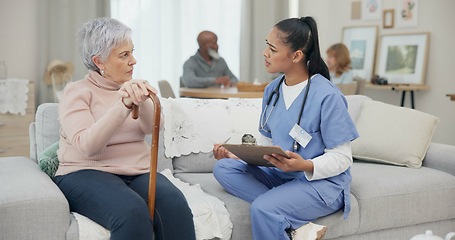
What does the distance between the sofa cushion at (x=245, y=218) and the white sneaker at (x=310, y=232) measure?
115 mm

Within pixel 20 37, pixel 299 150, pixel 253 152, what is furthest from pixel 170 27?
pixel 253 152

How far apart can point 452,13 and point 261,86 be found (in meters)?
2.21

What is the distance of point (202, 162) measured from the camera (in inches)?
112

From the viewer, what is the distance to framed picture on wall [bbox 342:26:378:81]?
20.5 feet

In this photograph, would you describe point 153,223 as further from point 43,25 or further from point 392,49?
point 392,49

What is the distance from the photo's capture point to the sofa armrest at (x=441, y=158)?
287cm

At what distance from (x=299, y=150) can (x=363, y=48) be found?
4.28 meters

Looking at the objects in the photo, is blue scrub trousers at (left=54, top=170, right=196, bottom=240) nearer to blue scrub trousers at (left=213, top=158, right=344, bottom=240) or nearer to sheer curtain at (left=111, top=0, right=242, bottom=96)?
blue scrub trousers at (left=213, top=158, right=344, bottom=240)

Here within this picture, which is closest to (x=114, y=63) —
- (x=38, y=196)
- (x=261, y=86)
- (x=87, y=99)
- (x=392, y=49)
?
(x=87, y=99)

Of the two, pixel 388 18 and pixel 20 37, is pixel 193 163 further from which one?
pixel 388 18

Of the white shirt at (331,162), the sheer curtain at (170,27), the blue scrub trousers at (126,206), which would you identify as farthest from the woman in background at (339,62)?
the blue scrub trousers at (126,206)

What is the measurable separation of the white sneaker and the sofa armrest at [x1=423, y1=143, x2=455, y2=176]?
98cm

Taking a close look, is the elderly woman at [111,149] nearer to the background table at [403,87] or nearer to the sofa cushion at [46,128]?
the sofa cushion at [46,128]

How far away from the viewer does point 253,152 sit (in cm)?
217
